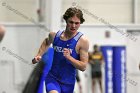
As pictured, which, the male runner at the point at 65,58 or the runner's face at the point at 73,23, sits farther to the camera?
the male runner at the point at 65,58

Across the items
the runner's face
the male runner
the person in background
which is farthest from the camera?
the person in background

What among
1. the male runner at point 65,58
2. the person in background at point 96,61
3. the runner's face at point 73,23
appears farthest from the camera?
the person in background at point 96,61

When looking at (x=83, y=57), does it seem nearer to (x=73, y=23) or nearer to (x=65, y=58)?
(x=65, y=58)

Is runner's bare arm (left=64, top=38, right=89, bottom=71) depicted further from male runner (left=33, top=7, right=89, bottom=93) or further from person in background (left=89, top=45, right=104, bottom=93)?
person in background (left=89, top=45, right=104, bottom=93)

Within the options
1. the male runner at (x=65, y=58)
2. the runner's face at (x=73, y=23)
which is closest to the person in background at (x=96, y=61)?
the male runner at (x=65, y=58)

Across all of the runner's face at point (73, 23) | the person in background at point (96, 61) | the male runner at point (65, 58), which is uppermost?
the runner's face at point (73, 23)

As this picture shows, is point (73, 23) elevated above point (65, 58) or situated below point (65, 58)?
above

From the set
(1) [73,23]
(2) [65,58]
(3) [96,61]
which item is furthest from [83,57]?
(3) [96,61]

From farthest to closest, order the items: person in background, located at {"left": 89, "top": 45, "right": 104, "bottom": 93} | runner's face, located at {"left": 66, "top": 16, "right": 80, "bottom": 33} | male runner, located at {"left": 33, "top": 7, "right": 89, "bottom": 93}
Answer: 1. person in background, located at {"left": 89, "top": 45, "right": 104, "bottom": 93}
2. male runner, located at {"left": 33, "top": 7, "right": 89, "bottom": 93}
3. runner's face, located at {"left": 66, "top": 16, "right": 80, "bottom": 33}

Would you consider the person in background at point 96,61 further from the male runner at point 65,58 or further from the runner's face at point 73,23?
the runner's face at point 73,23

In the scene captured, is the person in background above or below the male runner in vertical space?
below

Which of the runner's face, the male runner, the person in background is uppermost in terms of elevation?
the runner's face

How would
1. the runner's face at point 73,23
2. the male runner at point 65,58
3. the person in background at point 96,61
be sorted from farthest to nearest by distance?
1. the person in background at point 96,61
2. the male runner at point 65,58
3. the runner's face at point 73,23

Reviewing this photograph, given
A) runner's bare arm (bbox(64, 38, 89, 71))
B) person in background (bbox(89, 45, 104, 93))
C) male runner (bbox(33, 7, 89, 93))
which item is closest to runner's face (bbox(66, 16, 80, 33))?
male runner (bbox(33, 7, 89, 93))
